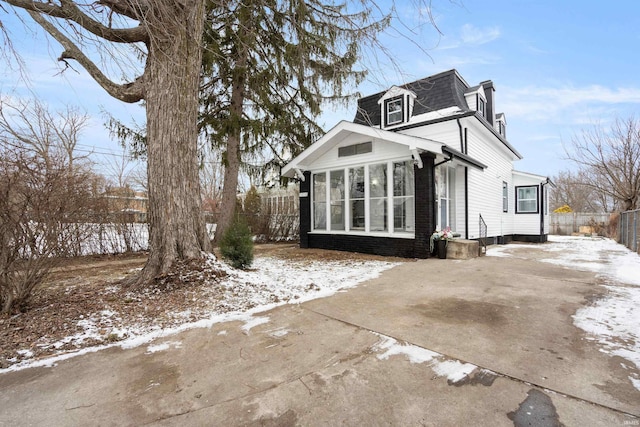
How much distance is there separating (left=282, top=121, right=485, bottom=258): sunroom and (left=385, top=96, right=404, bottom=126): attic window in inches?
142

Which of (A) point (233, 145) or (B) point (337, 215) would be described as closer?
(B) point (337, 215)

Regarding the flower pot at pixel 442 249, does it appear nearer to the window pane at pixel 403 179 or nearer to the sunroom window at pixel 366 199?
the sunroom window at pixel 366 199

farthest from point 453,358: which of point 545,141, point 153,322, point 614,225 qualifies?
point 545,141

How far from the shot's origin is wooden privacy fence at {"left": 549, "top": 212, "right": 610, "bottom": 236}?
17084 millimetres

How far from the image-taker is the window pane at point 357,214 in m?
9.45

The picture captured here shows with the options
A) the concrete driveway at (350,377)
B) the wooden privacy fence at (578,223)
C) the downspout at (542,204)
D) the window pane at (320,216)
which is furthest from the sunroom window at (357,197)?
the wooden privacy fence at (578,223)

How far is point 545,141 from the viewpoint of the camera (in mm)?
19219

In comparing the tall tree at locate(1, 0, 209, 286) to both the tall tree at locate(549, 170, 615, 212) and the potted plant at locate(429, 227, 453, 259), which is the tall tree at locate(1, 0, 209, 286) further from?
the tall tree at locate(549, 170, 615, 212)

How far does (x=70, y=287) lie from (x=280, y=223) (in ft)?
30.4

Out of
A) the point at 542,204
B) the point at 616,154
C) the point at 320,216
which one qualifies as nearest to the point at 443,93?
the point at 320,216

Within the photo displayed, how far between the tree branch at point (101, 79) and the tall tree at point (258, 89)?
4019 millimetres

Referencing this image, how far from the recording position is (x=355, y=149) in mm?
9453

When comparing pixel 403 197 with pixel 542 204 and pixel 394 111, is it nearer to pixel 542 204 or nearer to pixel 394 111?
pixel 394 111

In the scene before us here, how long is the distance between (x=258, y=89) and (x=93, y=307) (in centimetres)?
863
